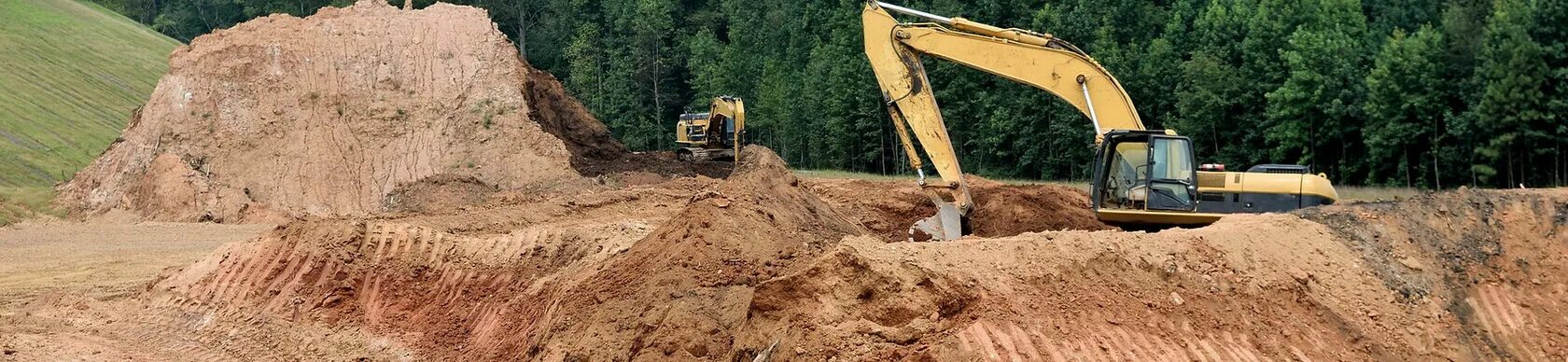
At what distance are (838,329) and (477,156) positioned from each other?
68.1 feet

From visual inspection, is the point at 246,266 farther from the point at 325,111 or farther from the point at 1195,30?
the point at 1195,30

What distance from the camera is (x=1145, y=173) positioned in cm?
1528

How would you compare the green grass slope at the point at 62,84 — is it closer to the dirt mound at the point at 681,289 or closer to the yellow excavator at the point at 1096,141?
the yellow excavator at the point at 1096,141

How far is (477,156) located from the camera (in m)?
28.4

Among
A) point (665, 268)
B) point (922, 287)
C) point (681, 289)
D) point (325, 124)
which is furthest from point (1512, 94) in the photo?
point (922, 287)

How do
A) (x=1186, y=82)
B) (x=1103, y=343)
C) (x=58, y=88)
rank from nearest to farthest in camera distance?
1. (x=1103, y=343)
2. (x=1186, y=82)
3. (x=58, y=88)

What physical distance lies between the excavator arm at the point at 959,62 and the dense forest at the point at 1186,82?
19.2 meters

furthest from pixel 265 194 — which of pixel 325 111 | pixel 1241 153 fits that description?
pixel 1241 153

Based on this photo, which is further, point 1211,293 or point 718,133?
point 718,133

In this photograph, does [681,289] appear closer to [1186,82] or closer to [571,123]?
[571,123]

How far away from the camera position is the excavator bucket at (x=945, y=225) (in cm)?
1770

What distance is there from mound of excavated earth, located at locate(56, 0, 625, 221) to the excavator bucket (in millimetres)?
10990

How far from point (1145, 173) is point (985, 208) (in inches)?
295

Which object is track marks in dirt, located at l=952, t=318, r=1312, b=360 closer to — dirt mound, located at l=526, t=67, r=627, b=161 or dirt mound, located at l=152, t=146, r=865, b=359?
dirt mound, located at l=152, t=146, r=865, b=359
